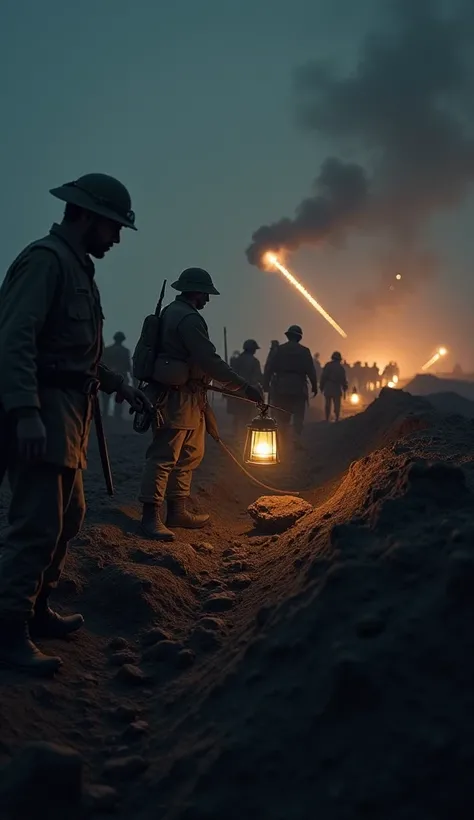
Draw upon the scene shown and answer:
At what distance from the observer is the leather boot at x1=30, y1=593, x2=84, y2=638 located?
3.00 m

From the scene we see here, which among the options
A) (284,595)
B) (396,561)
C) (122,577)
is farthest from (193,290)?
(396,561)

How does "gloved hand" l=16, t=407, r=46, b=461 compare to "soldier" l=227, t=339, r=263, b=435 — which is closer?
"gloved hand" l=16, t=407, r=46, b=461

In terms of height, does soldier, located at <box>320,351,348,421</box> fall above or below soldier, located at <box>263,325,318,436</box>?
above

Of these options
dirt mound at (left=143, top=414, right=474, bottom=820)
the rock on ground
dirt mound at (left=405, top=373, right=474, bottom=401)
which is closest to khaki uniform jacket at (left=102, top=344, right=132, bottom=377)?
the rock on ground

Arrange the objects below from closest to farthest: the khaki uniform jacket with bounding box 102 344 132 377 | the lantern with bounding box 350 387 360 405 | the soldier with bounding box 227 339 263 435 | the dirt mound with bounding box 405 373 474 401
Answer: the soldier with bounding box 227 339 263 435 → the khaki uniform jacket with bounding box 102 344 132 377 → the lantern with bounding box 350 387 360 405 → the dirt mound with bounding box 405 373 474 401

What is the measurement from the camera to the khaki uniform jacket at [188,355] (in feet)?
16.5

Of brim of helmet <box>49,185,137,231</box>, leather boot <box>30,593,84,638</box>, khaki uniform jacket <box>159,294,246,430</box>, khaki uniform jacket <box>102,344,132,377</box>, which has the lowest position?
leather boot <box>30,593,84,638</box>

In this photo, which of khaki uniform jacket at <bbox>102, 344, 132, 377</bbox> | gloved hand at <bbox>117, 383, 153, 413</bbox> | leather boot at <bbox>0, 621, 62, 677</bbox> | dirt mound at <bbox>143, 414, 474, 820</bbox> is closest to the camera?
dirt mound at <bbox>143, 414, 474, 820</bbox>

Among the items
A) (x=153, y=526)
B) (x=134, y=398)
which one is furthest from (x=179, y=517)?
(x=134, y=398)

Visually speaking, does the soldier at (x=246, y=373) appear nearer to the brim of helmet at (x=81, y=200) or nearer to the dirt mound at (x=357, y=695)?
the brim of helmet at (x=81, y=200)

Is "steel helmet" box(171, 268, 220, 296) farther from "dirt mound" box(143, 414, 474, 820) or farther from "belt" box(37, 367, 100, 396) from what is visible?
"dirt mound" box(143, 414, 474, 820)

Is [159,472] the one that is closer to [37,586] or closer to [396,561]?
[37,586]

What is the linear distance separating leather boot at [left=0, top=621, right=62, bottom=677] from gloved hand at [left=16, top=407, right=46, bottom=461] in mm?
788

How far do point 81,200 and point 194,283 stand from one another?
252 centimetres
